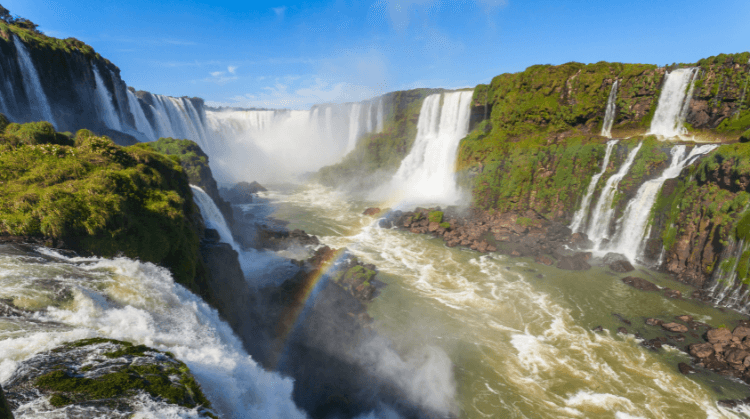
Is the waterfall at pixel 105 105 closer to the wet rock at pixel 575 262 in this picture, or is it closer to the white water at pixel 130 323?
the white water at pixel 130 323

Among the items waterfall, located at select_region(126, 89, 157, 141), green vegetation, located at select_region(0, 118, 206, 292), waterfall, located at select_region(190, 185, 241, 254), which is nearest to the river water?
waterfall, located at select_region(190, 185, 241, 254)

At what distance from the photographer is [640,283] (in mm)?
20922

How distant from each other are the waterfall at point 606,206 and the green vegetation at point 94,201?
101 ft

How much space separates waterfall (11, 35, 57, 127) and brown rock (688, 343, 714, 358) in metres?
48.6

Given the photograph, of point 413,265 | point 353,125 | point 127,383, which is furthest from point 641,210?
point 353,125

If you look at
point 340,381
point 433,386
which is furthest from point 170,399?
point 433,386

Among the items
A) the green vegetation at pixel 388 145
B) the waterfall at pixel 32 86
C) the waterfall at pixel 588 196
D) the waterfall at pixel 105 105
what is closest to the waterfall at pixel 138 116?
the waterfall at pixel 105 105

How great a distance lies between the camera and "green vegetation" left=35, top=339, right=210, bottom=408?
4535 millimetres

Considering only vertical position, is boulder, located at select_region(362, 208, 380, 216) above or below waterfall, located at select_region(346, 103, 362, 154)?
below

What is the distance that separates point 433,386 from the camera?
1342cm

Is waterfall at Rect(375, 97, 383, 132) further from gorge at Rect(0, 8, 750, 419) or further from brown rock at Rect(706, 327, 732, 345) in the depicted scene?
brown rock at Rect(706, 327, 732, 345)

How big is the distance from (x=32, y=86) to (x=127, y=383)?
3691cm

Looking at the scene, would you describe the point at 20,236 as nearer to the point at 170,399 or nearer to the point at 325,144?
the point at 170,399

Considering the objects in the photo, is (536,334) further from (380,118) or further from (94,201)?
(380,118)
